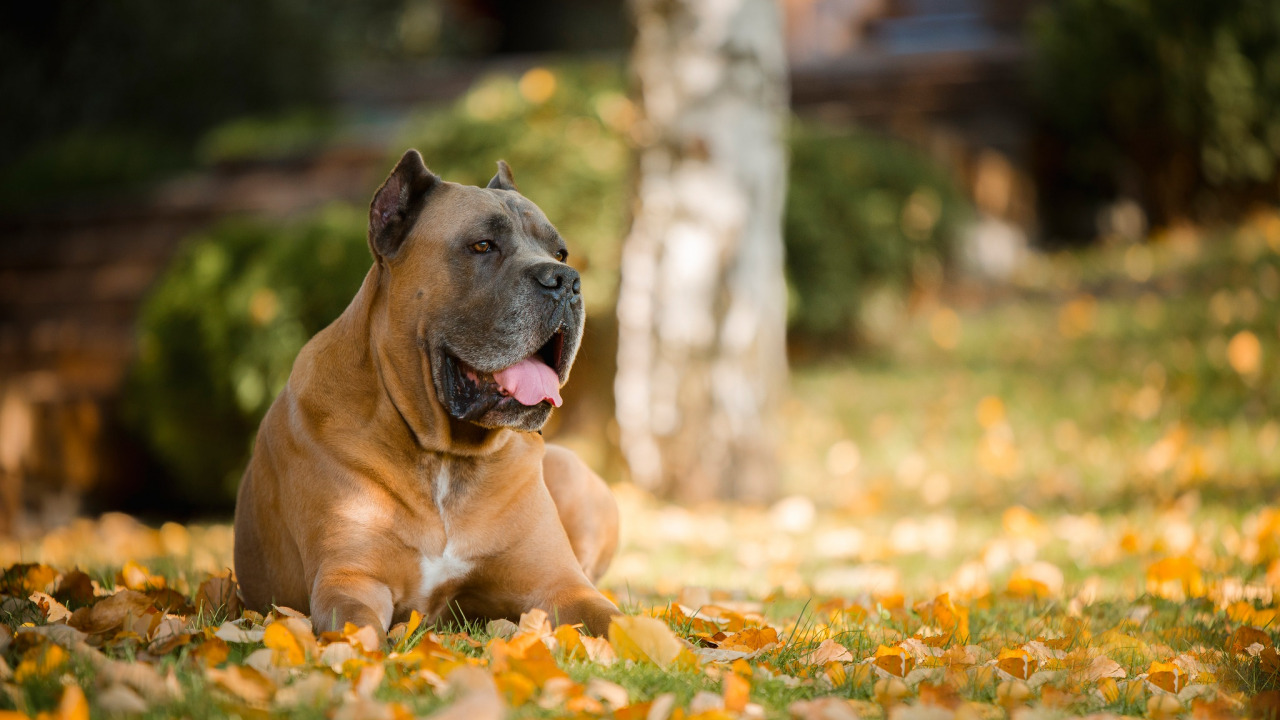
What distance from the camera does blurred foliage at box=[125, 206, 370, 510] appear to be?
770 centimetres

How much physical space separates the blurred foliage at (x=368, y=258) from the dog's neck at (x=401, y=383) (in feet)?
12.2

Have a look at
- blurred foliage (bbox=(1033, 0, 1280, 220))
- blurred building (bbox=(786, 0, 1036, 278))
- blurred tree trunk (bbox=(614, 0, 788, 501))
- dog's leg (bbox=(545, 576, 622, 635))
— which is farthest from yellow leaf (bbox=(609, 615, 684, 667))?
blurred foliage (bbox=(1033, 0, 1280, 220))

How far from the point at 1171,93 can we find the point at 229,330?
8850 millimetres

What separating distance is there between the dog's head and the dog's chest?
213 millimetres

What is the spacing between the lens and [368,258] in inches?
300

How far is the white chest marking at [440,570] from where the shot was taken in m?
3.08

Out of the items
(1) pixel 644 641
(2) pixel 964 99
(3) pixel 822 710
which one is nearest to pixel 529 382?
(1) pixel 644 641

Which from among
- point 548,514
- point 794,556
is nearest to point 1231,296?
point 794,556

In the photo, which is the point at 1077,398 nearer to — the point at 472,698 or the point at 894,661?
the point at 894,661

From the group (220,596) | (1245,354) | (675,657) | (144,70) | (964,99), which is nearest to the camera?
(675,657)

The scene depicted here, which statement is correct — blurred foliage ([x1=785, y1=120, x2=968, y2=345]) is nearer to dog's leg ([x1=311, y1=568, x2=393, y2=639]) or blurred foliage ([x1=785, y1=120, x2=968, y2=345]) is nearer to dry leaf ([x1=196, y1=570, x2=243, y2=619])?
dry leaf ([x1=196, y1=570, x2=243, y2=619])

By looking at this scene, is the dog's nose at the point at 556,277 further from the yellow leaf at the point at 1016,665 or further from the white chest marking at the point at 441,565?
the yellow leaf at the point at 1016,665

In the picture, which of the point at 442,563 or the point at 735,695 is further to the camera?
the point at 442,563

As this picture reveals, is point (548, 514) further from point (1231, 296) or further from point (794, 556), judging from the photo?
point (1231, 296)
